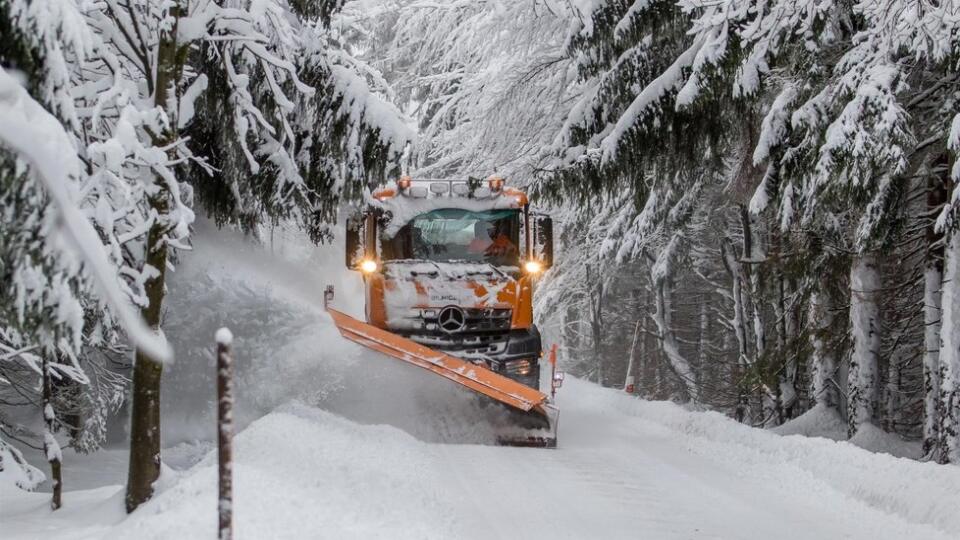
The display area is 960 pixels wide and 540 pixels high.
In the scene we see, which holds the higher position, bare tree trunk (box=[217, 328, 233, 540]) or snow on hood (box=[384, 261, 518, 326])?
snow on hood (box=[384, 261, 518, 326])

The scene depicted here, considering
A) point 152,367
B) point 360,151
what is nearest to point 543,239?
point 360,151

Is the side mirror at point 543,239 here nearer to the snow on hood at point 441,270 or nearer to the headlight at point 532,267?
the headlight at point 532,267

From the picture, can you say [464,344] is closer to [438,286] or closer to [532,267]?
[438,286]

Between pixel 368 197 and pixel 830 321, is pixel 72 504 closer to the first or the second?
pixel 368 197

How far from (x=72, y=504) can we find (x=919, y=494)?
6.54 meters

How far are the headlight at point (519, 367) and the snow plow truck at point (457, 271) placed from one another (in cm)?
1

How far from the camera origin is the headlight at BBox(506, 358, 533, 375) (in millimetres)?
11164

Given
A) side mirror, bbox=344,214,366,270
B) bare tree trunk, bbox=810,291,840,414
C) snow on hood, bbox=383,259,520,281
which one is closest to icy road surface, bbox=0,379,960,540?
snow on hood, bbox=383,259,520,281

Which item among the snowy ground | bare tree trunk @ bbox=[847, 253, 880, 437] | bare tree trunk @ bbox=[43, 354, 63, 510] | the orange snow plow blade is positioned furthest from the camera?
bare tree trunk @ bbox=[847, 253, 880, 437]

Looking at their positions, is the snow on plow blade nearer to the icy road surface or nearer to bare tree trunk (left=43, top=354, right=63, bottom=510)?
the icy road surface

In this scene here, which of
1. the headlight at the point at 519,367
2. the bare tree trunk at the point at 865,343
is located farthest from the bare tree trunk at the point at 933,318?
the headlight at the point at 519,367

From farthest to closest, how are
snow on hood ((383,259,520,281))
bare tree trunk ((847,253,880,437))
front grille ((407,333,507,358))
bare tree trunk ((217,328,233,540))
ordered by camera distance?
snow on hood ((383,259,520,281)), front grille ((407,333,507,358)), bare tree trunk ((847,253,880,437)), bare tree trunk ((217,328,233,540))

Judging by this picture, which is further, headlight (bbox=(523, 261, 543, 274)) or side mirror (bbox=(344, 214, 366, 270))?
headlight (bbox=(523, 261, 543, 274))

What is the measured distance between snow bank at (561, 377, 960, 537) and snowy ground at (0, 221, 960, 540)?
0.02 metres
